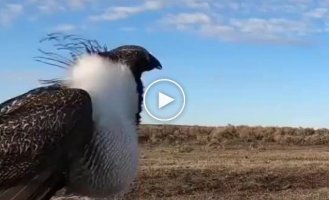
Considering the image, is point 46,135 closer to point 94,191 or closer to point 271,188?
point 94,191

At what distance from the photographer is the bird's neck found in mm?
3949

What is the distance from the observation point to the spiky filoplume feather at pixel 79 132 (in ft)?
12.3

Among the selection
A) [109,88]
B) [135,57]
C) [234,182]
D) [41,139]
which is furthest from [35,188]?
[234,182]

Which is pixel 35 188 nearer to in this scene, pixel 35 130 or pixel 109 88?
pixel 35 130

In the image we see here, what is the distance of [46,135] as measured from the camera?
373 centimetres

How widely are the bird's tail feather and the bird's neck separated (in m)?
0.36

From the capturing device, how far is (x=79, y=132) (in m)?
3.80

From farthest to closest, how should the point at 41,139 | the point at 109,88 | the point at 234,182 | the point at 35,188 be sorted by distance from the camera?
the point at 234,182 < the point at 109,88 < the point at 35,188 < the point at 41,139

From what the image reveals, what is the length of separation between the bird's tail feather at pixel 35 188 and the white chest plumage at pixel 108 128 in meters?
0.09

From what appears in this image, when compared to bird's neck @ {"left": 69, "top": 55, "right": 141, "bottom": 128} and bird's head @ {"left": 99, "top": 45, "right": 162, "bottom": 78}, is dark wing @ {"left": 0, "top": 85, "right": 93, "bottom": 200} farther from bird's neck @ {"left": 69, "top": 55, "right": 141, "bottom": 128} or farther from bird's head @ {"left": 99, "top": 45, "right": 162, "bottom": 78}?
bird's head @ {"left": 99, "top": 45, "right": 162, "bottom": 78}

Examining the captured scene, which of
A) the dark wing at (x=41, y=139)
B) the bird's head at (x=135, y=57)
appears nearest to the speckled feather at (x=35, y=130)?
the dark wing at (x=41, y=139)

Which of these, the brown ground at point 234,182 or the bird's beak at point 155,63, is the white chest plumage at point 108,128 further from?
the brown ground at point 234,182

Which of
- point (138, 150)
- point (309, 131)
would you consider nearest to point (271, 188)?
point (138, 150)

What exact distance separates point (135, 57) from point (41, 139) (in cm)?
71
